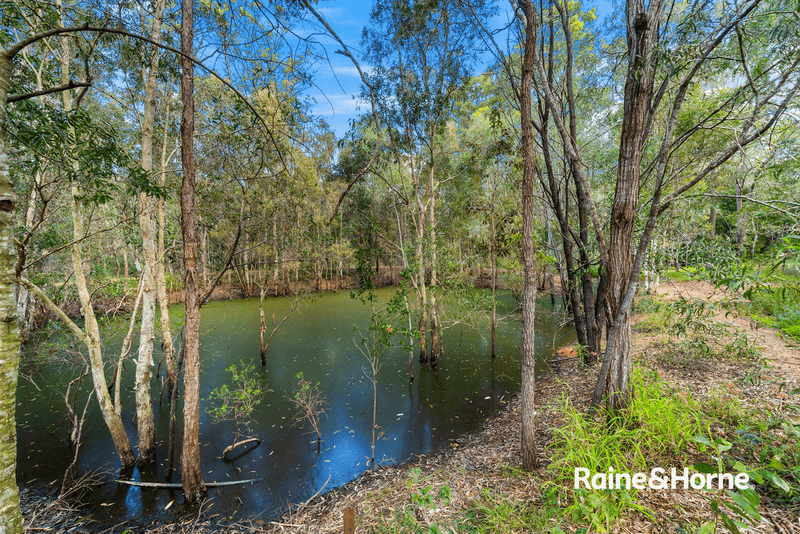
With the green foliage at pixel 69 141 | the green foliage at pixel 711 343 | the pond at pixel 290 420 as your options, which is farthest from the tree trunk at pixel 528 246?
the green foliage at pixel 69 141

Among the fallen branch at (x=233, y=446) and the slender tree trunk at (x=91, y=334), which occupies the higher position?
the slender tree trunk at (x=91, y=334)

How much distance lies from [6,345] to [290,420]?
209 inches

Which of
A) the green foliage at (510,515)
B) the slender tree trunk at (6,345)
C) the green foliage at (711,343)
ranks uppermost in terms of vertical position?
the slender tree trunk at (6,345)

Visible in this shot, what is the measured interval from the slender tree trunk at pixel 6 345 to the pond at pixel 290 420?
306 cm

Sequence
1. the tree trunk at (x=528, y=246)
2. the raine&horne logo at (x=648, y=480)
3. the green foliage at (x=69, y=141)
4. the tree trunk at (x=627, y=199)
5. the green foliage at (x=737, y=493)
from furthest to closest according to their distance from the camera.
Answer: the tree trunk at (x=627, y=199) → the tree trunk at (x=528, y=246) → the green foliage at (x=69, y=141) → the raine&horne logo at (x=648, y=480) → the green foliage at (x=737, y=493)

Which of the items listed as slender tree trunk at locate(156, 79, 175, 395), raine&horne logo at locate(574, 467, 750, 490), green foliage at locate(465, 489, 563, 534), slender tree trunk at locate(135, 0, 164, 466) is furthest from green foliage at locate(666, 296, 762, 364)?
slender tree trunk at locate(156, 79, 175, 395)

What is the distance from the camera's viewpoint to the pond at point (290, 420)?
4090 millimetres

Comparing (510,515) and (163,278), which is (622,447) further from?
(163,278)

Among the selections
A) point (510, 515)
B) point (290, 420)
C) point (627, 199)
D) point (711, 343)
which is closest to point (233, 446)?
point (290, 420)

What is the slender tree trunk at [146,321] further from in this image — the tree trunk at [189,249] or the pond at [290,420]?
the tree trunk at [189,249]

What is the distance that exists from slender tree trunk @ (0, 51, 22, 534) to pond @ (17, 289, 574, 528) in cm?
306

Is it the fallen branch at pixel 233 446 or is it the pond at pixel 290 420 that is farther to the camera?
the fallen branch at pixel 233 446

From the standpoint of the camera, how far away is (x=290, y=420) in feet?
19.2

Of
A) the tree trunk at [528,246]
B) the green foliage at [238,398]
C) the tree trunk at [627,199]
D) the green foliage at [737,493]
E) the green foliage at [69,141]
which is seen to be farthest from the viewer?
the green foliage at [238,398]
